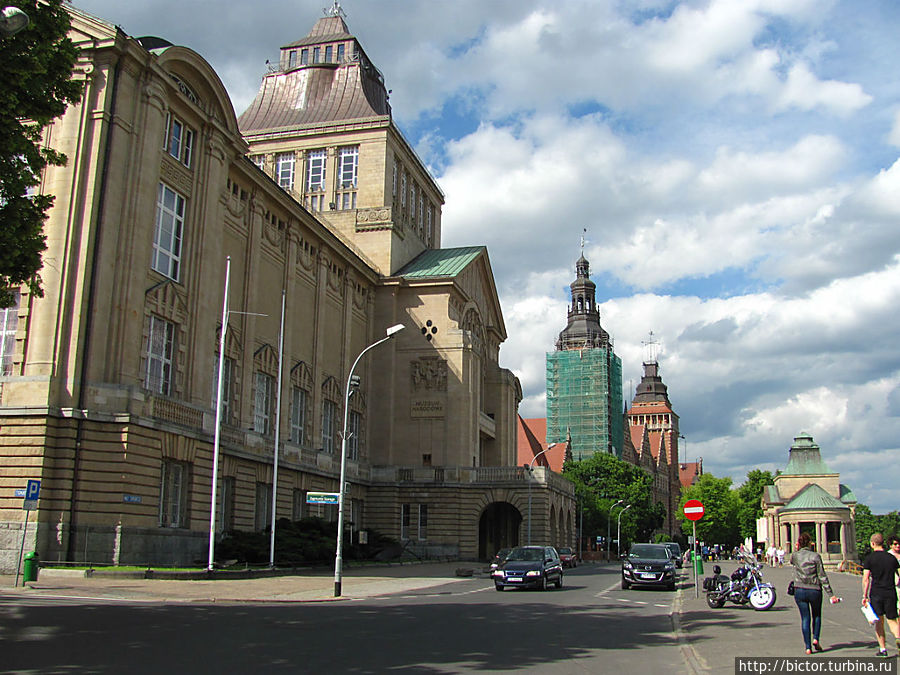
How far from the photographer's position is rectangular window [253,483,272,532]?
43.4m

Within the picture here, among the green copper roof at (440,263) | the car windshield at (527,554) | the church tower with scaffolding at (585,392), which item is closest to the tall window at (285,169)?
the green copper roof at (440,263)

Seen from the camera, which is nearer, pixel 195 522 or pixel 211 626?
pixel 211 626

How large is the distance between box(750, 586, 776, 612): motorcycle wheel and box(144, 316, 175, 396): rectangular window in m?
22.0

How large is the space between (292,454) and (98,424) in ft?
58.7

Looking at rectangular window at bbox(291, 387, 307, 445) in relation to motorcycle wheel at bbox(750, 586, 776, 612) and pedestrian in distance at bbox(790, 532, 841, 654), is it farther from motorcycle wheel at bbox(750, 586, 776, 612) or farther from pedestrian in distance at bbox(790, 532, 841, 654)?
pedestrian in distance at bbox(790, 532, 841, 654)

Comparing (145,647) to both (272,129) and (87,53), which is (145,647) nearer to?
(87,53)

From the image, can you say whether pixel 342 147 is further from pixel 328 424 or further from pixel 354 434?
pixel 328 424

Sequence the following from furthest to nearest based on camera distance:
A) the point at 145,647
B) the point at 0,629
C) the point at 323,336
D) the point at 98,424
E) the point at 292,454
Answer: the point at 323,336, the point at 292,454, the point at 98,424, the point at 0,629, the point at 145,647

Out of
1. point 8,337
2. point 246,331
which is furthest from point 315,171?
point 8,337

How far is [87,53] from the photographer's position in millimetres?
31547

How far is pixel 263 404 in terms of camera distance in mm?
45125

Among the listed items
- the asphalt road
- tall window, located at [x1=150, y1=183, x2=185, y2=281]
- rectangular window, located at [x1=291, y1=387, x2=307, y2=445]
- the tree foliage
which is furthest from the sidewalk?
the tree foliage

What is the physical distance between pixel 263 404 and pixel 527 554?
19.0 m

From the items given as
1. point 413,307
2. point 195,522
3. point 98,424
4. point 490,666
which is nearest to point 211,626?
point 490,666
